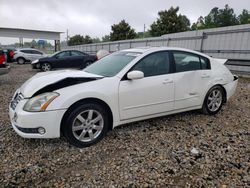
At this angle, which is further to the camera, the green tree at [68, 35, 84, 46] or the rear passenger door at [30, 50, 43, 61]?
Result: the green tree at [68, 35, 84, 46]

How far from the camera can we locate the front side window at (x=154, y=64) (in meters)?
3.70

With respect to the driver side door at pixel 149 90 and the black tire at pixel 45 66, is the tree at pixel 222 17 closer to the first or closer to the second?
the black tire at pixel 45 66

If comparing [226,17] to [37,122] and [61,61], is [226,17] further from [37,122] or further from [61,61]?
[37,122]

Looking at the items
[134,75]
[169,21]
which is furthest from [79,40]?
[134,75]

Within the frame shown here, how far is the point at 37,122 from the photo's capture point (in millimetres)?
2912

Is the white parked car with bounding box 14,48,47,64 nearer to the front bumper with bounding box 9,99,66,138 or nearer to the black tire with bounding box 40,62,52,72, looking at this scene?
the black tire with bounding box 40,62,52,72

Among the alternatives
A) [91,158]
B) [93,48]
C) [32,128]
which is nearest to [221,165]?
[91,158]

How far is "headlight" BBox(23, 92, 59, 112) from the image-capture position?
9.60ft

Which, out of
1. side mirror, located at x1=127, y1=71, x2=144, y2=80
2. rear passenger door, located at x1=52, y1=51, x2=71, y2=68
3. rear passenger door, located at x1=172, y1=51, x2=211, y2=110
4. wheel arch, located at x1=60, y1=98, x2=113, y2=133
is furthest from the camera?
rear passenger door, located at x1=52, y1=51, x2=71, y2=68

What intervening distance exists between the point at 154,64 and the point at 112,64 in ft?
2.46

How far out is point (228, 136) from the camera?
3.64m

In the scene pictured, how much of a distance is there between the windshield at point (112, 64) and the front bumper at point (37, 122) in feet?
3.57

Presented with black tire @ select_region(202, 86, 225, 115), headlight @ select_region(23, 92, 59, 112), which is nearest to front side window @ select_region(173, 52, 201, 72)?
black tire @ select_region(202, 86, 225, 115)

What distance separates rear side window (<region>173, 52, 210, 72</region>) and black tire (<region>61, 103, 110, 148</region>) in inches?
66.7
